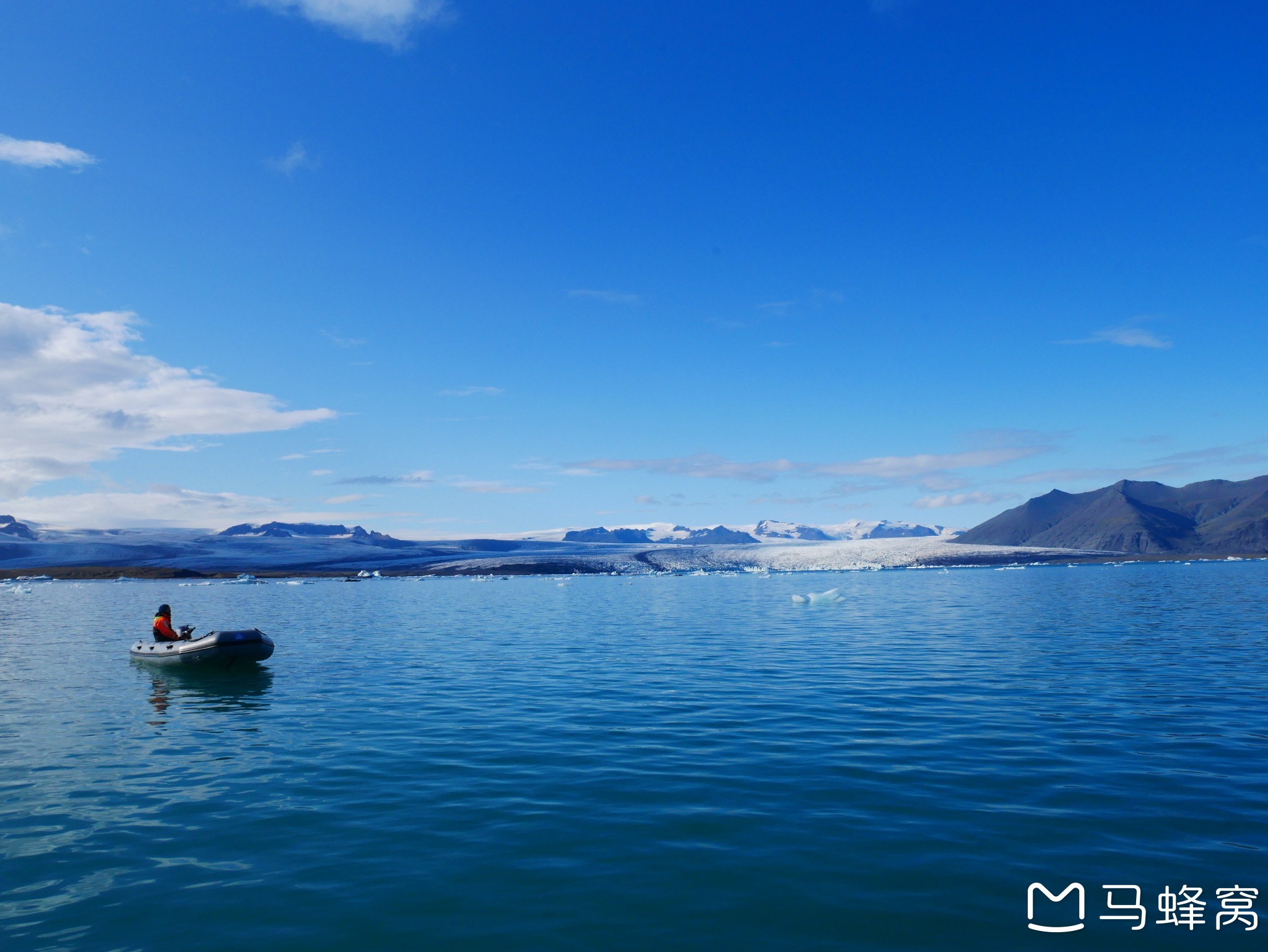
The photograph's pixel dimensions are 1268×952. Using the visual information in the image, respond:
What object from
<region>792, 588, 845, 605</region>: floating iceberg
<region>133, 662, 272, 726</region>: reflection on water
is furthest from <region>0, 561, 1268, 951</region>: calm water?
<region>792, 588, 845, 605</region>: floating iceberg

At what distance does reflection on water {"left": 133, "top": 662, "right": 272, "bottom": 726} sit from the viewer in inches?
872

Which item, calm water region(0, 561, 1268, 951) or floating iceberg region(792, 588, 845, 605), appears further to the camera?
floating iceberg region(792, 588, 845, 605)

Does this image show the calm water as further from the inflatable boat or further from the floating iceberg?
the floating iceberg

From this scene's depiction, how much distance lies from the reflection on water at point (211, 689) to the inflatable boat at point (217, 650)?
402mm

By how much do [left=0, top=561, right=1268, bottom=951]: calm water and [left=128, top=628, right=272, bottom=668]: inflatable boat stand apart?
1.45m

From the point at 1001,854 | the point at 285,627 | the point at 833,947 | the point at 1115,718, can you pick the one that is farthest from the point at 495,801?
the point at 285,627

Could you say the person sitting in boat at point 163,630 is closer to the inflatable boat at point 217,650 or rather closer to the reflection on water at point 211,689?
the inflatable boat at point 217,650

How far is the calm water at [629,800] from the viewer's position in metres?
8.44

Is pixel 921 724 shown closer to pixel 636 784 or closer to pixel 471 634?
pixel 636 784

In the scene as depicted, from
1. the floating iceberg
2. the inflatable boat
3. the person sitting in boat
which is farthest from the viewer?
the floating iceberg

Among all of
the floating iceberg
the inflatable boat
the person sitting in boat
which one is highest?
the person sitting in boat

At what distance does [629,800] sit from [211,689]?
19081 mm

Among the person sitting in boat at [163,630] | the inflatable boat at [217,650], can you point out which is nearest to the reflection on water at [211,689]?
the inflatable boat at [217,650]

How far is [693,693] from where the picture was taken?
22.2 meters
